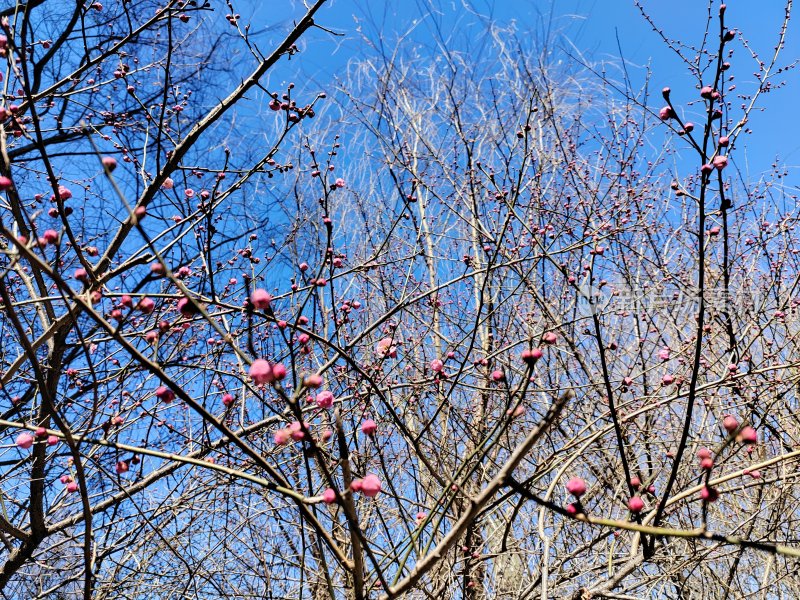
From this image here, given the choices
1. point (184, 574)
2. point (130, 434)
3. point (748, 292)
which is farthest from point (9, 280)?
point (748, 292)

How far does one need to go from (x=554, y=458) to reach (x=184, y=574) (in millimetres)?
2193

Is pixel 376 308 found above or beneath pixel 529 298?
above

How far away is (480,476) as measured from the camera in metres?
3.38

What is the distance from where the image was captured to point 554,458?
2379 millimetres

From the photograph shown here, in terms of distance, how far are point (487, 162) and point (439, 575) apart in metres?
3.46

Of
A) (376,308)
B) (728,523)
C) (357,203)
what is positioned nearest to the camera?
(728,523)

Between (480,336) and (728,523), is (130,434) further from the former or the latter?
(728,523)

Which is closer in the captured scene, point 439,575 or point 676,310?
point 439,575

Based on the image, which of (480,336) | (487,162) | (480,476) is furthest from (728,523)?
(487,162)

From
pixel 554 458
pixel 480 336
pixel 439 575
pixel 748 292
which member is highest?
pixel 480 336

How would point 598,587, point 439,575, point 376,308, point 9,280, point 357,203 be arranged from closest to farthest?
point 598,587 < point 439,575 < point 9,280 < point 376,308 < point 357,203

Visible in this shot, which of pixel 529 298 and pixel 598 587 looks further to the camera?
pixel 529 298

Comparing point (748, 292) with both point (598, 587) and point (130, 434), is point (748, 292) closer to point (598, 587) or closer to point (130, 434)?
point (598, 587)

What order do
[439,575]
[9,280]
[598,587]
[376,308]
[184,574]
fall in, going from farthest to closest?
[376,308] < [9,280] < [184,574] < [439,575] < [598,587]
